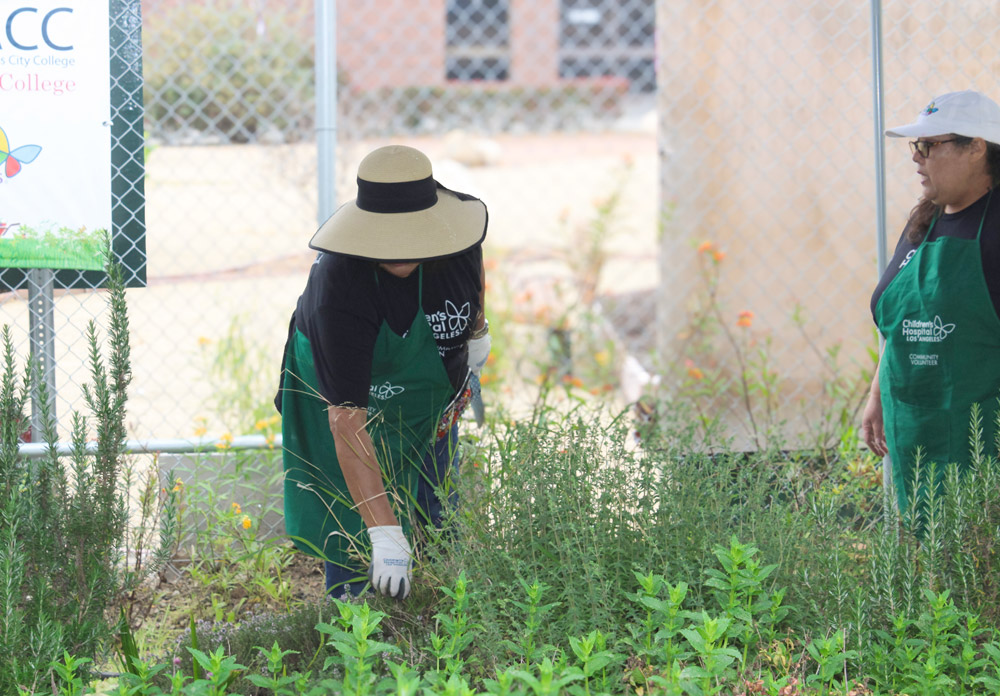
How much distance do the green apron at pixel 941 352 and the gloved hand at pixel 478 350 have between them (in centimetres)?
117

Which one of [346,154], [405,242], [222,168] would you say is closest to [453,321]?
[405,242]

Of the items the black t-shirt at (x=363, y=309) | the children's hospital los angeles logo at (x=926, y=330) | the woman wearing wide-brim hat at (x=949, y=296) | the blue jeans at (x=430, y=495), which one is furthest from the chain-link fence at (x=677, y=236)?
the black t-shirt at (x=363, y=309)

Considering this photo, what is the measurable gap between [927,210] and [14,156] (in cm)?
265

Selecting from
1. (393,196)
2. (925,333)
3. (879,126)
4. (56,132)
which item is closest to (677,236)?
(879,126)

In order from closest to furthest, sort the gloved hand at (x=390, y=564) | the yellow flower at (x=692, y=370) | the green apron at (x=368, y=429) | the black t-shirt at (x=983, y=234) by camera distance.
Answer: the gloved hand at (x=390, y=564), the black t-shirt at (x=983, y=234), the green apron at (x=368, y=429), the yellow flower at (x=692, y=370)

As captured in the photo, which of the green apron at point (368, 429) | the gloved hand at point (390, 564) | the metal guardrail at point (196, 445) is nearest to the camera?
the gloved hand at point (390, 564)

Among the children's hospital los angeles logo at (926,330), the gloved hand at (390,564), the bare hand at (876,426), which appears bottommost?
the gloved hand at (390,564)

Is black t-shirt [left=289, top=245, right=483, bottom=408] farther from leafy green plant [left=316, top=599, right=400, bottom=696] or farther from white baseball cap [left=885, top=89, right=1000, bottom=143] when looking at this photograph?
white baseball cap [left=885, top=89, right=1000, bottom=143]

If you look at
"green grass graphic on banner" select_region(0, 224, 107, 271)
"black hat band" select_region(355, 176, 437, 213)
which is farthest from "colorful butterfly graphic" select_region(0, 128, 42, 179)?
"black hat band" select_region(355, 176, 437, 213)

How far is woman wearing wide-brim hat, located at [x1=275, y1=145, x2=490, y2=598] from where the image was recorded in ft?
7.97

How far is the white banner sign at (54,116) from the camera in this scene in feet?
9.13

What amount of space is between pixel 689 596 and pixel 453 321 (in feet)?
3.38

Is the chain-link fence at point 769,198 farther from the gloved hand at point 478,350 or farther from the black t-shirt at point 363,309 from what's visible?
the black t-shirt at point 363,309

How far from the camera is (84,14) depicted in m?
2.81
